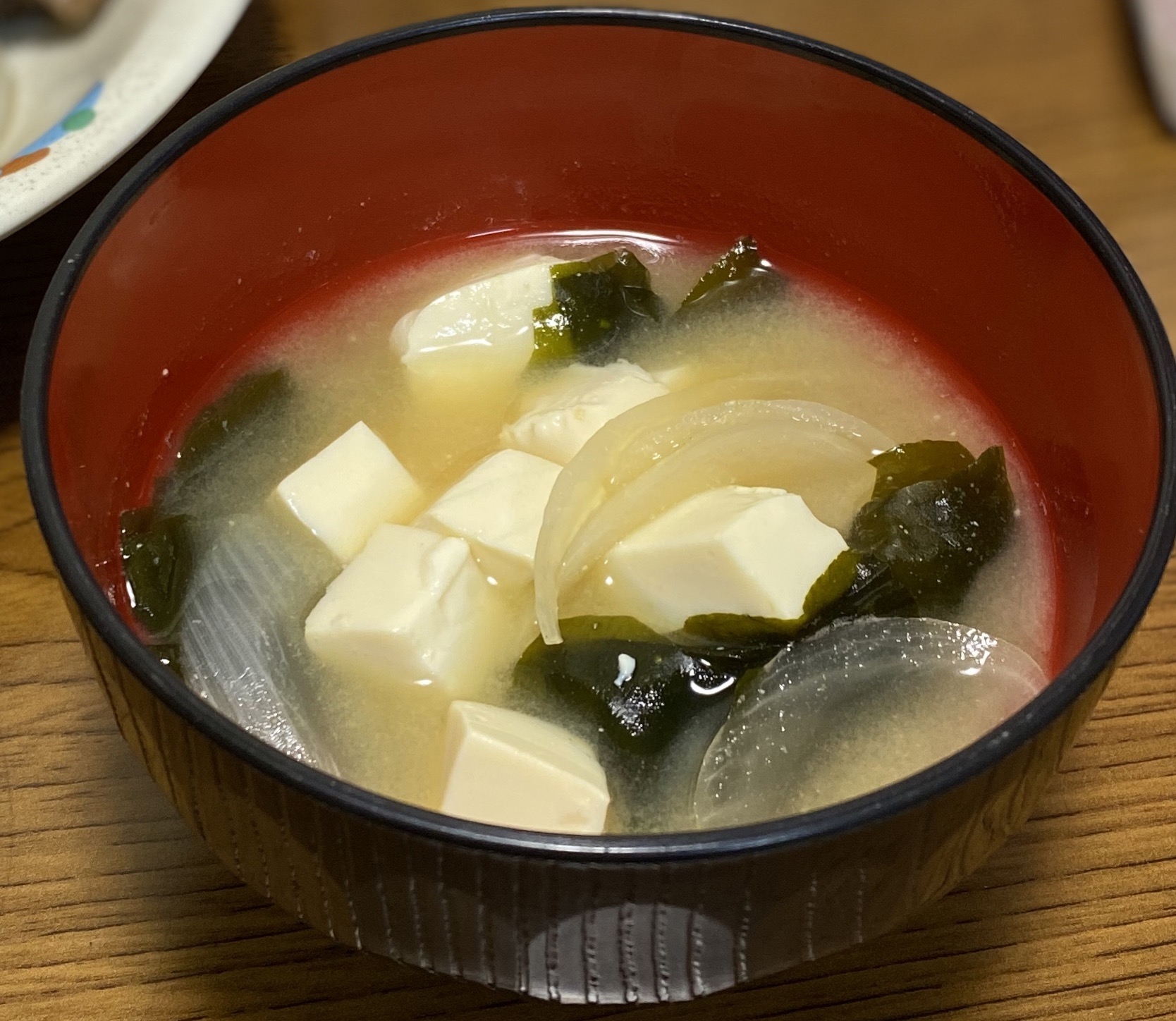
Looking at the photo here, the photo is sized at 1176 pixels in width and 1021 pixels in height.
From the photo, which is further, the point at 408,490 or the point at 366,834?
the point at 408,490

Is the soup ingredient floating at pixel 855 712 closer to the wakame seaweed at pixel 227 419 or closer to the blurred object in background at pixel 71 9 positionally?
the wakame seaweed at pixel 227 419

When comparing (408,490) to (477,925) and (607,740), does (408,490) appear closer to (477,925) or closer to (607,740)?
(607,740)

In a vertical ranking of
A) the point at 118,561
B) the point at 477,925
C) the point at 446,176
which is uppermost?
the point at 446,176

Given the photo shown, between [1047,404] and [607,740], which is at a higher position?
[1047,404]

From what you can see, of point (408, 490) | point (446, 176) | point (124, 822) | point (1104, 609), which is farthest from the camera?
point (446, 176)

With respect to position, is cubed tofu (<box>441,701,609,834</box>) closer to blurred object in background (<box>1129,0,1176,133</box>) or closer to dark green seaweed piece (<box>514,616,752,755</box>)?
dark green seaweed piece (<box>514,616,752,755</box>)

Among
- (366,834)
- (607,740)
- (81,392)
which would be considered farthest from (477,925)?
(81,392)

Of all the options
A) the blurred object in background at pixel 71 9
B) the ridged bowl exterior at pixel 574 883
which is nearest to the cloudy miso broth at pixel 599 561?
the ridged bowl exterior at pixel 574 883

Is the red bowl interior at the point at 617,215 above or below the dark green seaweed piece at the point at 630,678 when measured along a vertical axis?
above
